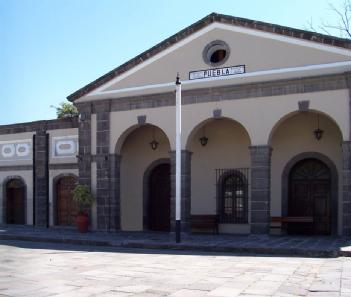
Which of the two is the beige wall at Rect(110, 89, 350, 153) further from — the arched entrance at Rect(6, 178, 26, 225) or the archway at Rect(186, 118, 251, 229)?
the arched entrance at Rect(6, 178, 26, 225)

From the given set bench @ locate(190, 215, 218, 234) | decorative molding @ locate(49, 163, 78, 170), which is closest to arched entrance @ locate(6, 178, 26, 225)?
decorative molding @ locate(49, 163, 78, 170)

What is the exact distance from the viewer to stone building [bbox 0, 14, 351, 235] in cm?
1447

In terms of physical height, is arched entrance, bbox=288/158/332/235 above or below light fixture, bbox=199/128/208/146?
below

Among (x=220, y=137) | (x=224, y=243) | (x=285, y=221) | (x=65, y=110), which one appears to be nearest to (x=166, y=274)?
(x=224, y=243)

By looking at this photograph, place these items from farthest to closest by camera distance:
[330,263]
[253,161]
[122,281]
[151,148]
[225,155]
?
[151,148], [225,155], [253,161], [330,263], [122,281]

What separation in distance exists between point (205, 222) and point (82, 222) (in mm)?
4146

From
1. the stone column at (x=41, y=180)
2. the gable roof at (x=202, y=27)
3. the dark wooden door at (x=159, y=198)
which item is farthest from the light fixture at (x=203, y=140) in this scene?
the stone column at (x=41, y=180)

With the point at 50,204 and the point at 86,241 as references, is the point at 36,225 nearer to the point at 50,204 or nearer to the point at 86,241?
the point at 50,204

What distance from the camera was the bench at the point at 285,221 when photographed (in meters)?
15.4

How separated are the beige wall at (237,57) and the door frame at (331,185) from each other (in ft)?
10.4

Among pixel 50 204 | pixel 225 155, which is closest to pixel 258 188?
pixel 225 155

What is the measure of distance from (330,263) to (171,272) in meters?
3.38

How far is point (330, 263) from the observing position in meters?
10.2

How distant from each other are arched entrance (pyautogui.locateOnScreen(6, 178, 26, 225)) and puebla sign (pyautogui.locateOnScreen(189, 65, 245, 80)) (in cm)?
940
